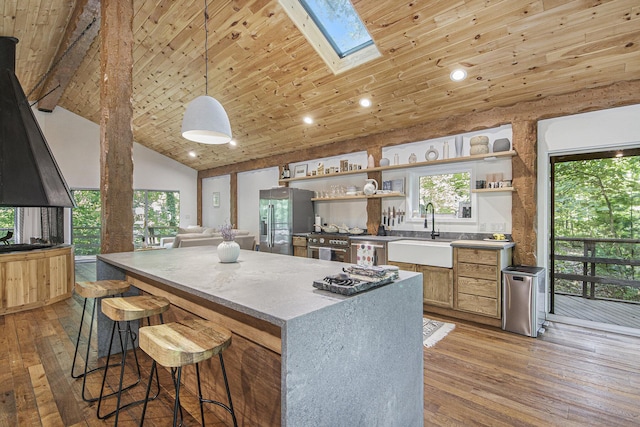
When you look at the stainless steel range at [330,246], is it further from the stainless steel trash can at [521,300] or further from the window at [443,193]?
the stainless steel trash can at [521,300]

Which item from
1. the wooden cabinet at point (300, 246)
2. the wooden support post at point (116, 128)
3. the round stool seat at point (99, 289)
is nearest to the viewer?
the round stool seat at point (99, 289)

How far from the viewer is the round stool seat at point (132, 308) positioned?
1700 millimetres

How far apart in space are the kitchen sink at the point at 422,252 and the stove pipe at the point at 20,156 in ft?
15.3

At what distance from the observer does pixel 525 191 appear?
381 centimetres

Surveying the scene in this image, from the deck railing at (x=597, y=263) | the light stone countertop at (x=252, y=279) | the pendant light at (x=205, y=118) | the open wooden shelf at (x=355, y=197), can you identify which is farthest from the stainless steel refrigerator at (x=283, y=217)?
the deck railing at (x=597, y=263)

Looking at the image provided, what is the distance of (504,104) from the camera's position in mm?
3932

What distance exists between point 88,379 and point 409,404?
7.92 ft

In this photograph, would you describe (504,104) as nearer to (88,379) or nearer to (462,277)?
(462,277)

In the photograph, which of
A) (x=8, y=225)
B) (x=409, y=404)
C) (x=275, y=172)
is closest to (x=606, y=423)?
(x=409, y=404)

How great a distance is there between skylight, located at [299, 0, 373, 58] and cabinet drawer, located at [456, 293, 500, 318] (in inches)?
128

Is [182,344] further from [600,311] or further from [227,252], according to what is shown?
[600,311]

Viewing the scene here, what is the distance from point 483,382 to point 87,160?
9.60 m

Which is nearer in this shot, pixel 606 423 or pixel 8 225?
pixel 606 423

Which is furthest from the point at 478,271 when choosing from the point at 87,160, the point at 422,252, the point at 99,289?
the point at 87,160
